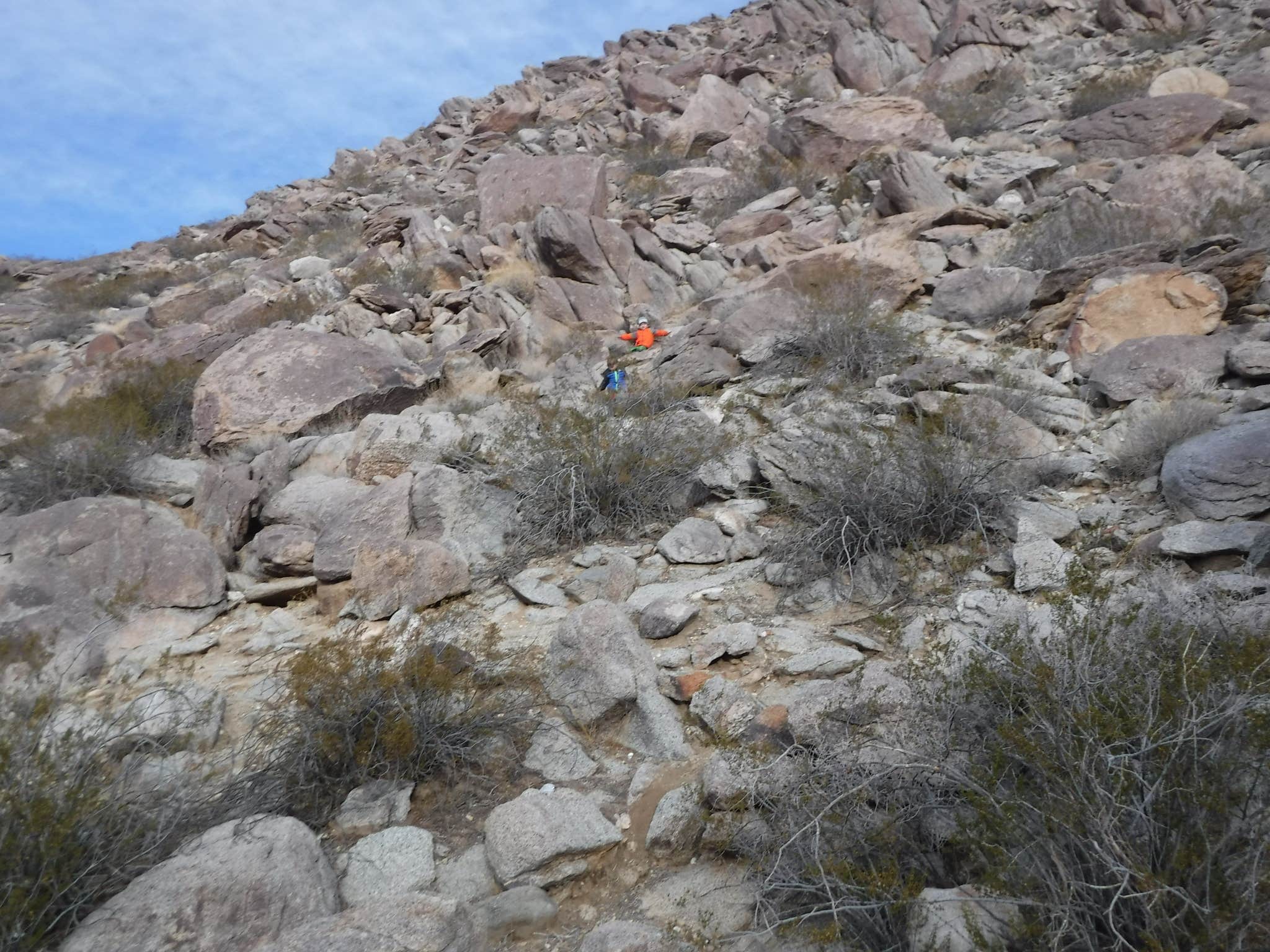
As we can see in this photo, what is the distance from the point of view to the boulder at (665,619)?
435 centimetres

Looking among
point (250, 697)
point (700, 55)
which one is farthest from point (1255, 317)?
point (700, 55)

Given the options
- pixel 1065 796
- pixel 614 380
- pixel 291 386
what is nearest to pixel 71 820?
pixel 1065 796

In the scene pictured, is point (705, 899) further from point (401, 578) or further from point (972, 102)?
point (972, 102)

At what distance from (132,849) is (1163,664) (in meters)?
3.34

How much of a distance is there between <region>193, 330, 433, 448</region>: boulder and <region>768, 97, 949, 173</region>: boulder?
10581mm

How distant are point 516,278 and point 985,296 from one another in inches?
265

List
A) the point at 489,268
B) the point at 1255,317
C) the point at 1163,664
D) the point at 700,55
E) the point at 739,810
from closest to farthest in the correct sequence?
the point at 1163,664 → the point at 739,810 → the point at 1255,317 → the point at 489,268 → the point at 700,55

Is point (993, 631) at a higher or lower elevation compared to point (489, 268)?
lower

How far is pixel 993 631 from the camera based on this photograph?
3.04 metres

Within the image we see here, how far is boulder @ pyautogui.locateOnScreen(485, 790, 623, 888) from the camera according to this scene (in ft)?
9.54

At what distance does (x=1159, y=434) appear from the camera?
491 centimetres

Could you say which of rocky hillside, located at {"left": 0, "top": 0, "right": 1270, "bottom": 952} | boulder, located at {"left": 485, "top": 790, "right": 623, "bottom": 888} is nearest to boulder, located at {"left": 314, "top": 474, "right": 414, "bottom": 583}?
rocky hillside, located at {"left": 0, "top": 0, "right": 1270, "bottom": 952}

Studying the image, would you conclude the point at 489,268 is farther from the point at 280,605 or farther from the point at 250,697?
the point at 250,697

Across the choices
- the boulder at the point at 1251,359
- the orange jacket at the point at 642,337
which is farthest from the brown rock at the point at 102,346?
the boulder at the point at 1251,359
